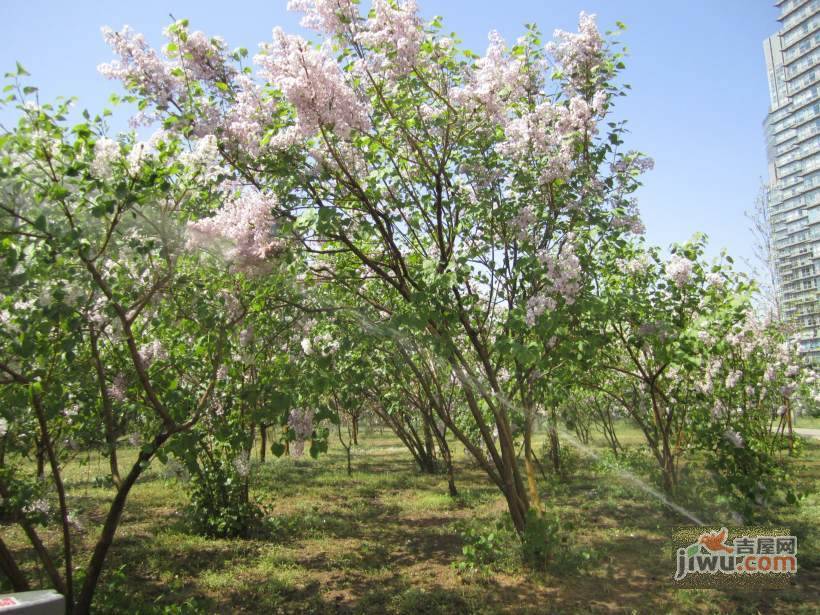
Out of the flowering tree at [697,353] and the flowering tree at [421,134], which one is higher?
the flowering tree at [421,134]

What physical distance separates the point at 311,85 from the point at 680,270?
4.97m

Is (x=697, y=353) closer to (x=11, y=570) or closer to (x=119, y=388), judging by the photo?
(x=119, y=388)

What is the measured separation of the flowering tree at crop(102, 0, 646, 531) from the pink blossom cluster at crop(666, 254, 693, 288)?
2176 mm

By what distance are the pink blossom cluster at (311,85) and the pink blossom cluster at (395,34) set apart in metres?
0.43

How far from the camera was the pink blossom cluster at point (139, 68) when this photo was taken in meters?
4.21

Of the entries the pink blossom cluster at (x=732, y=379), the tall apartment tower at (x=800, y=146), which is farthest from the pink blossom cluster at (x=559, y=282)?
the tall apartment tower at (x=800, y=146)

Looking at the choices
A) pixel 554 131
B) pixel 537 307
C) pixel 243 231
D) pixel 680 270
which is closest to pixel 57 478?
pixel 243 231

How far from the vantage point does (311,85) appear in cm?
390

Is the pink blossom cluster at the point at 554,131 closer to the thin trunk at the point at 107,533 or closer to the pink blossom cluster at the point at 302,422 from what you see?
the pink blossom cluster at the point at 302,422

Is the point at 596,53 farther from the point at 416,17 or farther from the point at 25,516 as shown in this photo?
the point at 25,516

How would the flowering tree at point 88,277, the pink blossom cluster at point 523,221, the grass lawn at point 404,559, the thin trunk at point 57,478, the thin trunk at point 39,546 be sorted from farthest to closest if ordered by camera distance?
1. the grass lawn at point 404,559
2. the pink blossom cluster at point 523,221
3. the thin trunk at point 39,546
4. the thin trunk at point 57,478
5. the flowering tree at point 88,277

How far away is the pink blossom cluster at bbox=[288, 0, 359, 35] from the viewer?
4344 mm

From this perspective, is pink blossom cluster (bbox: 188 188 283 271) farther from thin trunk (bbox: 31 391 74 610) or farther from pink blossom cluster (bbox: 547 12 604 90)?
pink blossom cluster (bbox: 547 12 604 90)

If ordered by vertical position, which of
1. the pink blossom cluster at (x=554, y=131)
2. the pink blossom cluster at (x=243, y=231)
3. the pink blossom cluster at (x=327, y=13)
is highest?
the pink blossom cluster at (x=327, y=13)
